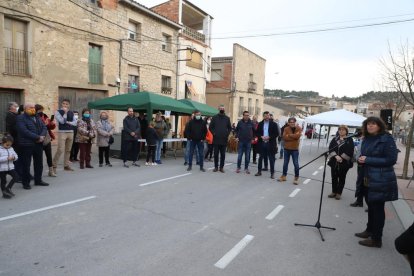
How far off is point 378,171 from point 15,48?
560 inches

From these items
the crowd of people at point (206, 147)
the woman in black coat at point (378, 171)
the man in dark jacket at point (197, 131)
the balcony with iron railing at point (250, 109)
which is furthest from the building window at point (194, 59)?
the woman in black coat at point (378, 171)

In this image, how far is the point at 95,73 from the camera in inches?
658

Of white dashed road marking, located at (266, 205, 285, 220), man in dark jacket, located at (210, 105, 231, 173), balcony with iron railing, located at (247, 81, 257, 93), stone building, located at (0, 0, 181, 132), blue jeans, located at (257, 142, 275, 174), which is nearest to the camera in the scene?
white dashed road marking, located at (266, 205, 285, 220)

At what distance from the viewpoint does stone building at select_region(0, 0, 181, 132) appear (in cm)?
1309

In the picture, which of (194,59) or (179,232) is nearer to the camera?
(179,232)

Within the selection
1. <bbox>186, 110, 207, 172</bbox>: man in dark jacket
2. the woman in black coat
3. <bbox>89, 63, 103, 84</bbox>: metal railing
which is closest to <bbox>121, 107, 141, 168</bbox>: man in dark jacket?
<bbox>186, 110, 207, 172</bbox>: man in dark jacket

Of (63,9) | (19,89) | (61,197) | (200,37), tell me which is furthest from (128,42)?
(61,197)

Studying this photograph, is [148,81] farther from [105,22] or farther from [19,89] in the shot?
[19,89]

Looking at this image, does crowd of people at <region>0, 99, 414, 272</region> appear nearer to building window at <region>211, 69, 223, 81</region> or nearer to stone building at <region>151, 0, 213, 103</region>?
stone building at <region>151, 0, 213, 103</region>

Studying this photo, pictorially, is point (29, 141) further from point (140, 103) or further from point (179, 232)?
point (140, 103)

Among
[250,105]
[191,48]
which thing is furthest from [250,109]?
[191,48]

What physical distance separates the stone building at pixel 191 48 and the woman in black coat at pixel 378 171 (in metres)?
19.5

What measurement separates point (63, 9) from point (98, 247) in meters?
14.2

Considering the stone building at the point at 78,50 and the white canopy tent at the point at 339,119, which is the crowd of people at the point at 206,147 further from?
the white canopy tent at the point at 339,119
